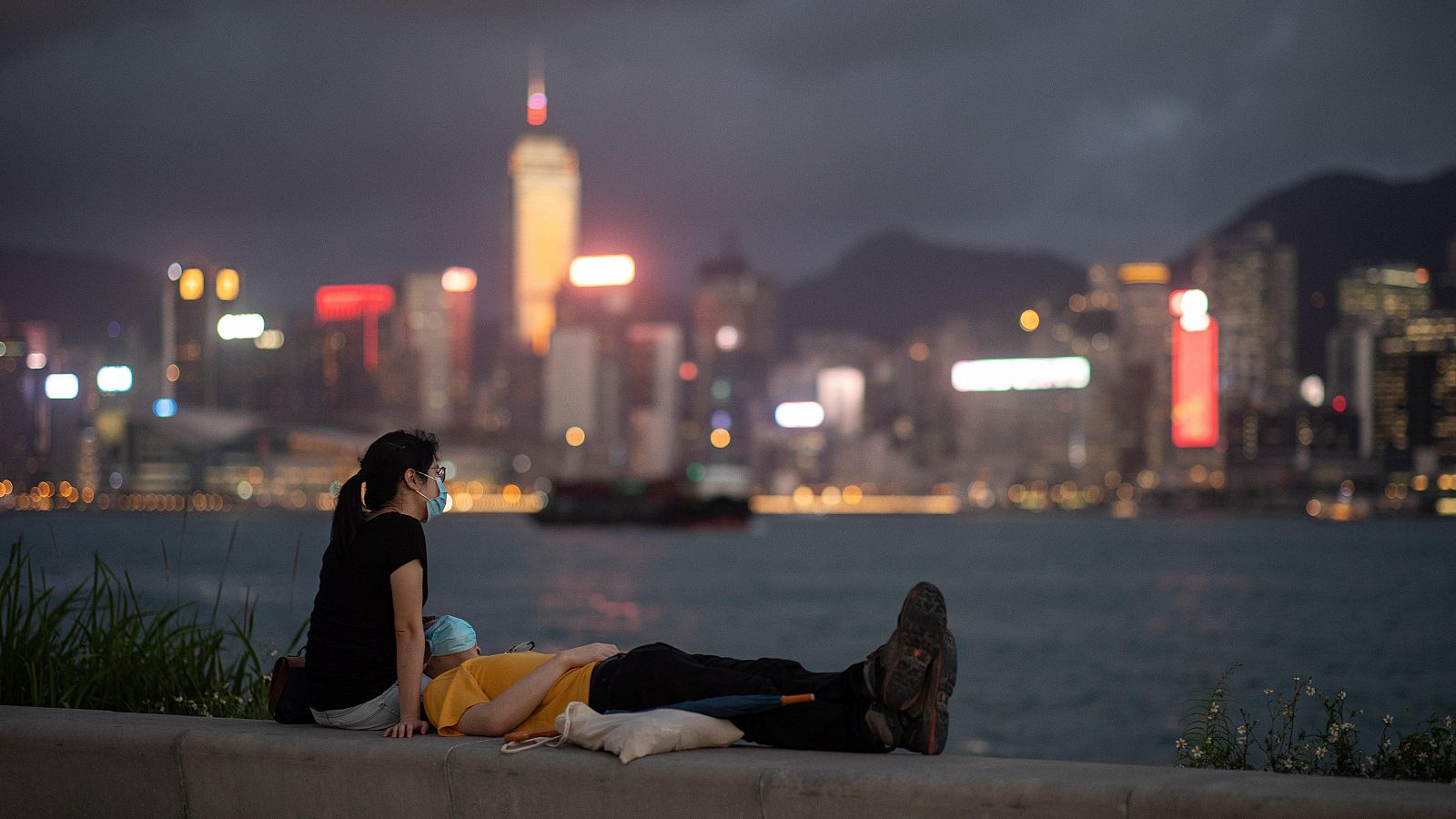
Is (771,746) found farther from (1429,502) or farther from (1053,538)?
(1429,502)

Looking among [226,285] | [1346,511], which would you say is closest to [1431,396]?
[1346,511]

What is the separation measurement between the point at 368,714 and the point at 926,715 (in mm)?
2172

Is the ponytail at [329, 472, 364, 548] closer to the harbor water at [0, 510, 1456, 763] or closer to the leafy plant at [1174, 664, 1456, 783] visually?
the harbor water at [0, 510, 1456, 763]

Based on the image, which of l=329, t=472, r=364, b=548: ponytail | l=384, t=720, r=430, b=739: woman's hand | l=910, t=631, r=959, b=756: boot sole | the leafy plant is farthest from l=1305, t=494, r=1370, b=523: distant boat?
l=384, t=720, r=430, b=739: woman's hand

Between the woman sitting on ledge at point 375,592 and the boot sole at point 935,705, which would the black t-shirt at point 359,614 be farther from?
the boot sole at point 935,705

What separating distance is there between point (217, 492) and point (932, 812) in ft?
555

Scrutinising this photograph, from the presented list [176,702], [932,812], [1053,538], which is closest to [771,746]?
[932,812]

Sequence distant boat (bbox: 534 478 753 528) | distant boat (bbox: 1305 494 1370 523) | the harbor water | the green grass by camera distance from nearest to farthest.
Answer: the green grass, the harbor water, distant boat (bbox: 534 478 753 528), distant boat (bbox: 1305 494 1370 523)

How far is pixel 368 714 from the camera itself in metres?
5.82

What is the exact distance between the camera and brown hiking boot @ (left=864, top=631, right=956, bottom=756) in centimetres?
502

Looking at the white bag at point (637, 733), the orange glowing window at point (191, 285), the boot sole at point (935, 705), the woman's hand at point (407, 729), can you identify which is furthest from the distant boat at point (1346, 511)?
the white bag at point (637, 733)

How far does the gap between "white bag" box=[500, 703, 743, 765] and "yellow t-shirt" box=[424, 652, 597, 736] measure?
0.37 meters

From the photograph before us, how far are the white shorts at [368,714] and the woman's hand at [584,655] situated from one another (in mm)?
729

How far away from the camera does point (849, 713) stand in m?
5.13
